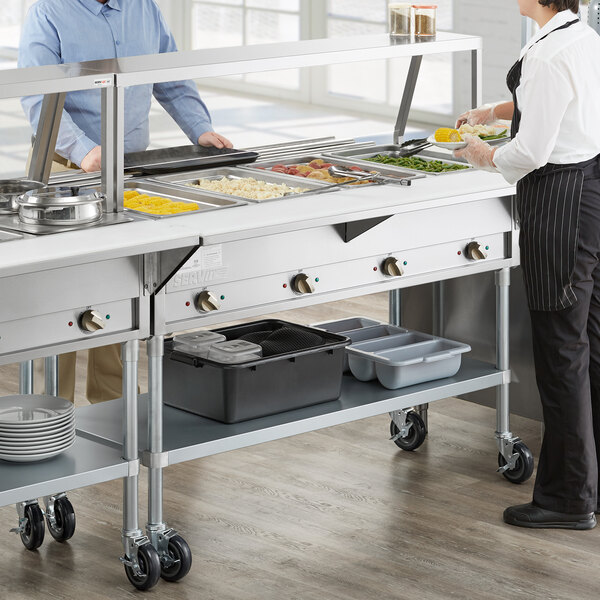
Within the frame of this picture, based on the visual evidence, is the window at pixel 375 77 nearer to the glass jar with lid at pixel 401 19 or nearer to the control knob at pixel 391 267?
the glass jar with lid at pixel 401 19

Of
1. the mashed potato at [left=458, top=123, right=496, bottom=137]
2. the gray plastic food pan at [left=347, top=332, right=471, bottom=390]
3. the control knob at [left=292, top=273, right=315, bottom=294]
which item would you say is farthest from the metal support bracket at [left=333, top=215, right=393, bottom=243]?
the mashed potato at [left=458, top=123, right=496, bottom=137]

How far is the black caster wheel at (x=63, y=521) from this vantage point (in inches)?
127

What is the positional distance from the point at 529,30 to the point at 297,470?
4.32 metres

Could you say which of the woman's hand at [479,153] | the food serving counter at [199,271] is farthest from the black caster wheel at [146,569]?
the woman's hand at [479,153]

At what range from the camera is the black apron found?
3.09m

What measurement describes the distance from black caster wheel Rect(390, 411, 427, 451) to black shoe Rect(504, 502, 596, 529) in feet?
1.99

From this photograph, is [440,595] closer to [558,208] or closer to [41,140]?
[558,208]

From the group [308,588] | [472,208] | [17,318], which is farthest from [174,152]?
[308,588]

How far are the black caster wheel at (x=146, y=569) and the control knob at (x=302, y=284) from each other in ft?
2.37

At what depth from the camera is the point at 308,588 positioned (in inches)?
118

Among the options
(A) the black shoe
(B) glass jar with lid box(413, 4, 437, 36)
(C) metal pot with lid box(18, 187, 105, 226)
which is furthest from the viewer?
(B) glass jar with lid box(413, 4, 437, 36)

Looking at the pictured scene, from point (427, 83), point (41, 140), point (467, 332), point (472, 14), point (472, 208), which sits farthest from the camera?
point (427, 83)

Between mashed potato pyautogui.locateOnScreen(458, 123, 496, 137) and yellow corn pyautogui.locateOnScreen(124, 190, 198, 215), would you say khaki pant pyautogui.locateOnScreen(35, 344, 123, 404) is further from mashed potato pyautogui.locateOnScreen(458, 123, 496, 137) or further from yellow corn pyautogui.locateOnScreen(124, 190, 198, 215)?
mashed potato pyautogui.locateOnScreen(458, 123, 496, 137)

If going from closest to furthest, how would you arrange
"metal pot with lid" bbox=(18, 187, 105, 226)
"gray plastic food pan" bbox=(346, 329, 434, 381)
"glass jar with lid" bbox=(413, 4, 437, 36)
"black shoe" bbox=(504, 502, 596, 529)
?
Answer: "metal pot with lid" bbox=(18, 187, 105, 226)
"black shoe" bbox=(504, 502, 596, 529)
"gray plastic food pan" bbox=(346, 329, 434, 381)
"glass jar with lid" bbox=(413, 4, 437, 36)
